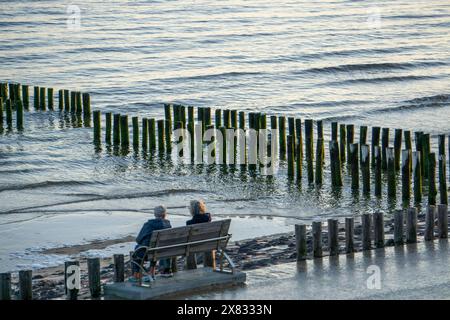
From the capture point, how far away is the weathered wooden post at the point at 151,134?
1306 inches

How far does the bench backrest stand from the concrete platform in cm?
36

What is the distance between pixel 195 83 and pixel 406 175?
32.2 m

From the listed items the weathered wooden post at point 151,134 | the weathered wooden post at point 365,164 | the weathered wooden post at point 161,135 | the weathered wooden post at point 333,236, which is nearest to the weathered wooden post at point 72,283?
the weathered wooden post at point 333,236

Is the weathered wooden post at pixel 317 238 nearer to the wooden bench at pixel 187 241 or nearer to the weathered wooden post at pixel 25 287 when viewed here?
the wooden bench at pixel 187 241

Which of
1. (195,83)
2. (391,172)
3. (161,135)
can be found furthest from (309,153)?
(195,83)

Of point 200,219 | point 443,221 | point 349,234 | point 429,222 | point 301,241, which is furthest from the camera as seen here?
point 443,221

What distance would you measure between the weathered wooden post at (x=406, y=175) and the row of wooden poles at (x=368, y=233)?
6.91 meters

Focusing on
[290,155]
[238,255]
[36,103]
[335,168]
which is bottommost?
[238,255]

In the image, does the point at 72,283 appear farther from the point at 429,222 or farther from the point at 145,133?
the point at 145,133

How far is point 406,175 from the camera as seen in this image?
2592cm

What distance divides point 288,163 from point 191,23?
5462 centimetres

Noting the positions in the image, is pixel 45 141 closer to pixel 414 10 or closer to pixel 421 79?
pixel 421 79

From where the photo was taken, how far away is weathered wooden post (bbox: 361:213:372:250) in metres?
17.5
